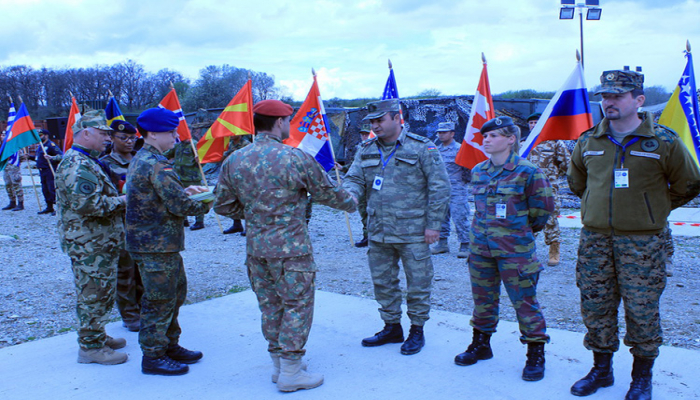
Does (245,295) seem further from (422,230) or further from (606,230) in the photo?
(606,230)

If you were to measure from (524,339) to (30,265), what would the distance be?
6.94 meters

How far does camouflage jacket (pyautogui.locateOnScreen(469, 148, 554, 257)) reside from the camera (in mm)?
3432

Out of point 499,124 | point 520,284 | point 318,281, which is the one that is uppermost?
point 499,124

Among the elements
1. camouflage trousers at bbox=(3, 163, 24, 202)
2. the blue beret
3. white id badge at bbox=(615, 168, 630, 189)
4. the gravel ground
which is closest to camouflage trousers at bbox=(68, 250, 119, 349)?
the blue beret

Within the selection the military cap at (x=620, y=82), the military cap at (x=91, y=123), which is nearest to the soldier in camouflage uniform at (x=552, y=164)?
the military cap at (x=620, y=82)

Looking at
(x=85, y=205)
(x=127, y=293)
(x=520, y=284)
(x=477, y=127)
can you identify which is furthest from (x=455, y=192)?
(x=85, y=205)

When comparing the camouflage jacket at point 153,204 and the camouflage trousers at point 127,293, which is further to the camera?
the camouflage trousers at point 127,293

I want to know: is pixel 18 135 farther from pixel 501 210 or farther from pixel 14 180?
pixel 501 210

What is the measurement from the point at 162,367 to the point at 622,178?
10.1 feet

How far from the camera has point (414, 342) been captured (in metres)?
3.93

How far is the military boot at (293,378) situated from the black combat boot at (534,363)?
1.31m

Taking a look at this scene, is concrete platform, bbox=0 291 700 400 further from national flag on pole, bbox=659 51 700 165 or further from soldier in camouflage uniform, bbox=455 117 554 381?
national flag on pole, bbox=659 51 700 165

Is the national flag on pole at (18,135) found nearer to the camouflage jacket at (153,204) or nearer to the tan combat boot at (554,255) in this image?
the camouflage jacket at (153,204)

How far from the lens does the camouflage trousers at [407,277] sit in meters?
3.93
